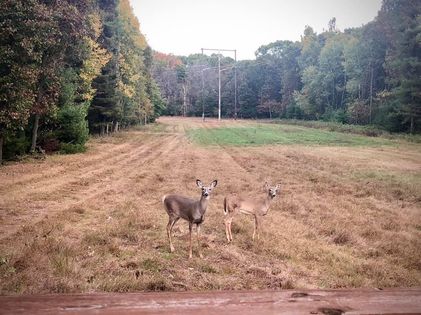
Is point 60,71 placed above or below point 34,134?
above

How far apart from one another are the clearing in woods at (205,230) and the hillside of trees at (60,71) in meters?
3.18

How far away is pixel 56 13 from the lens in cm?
2072

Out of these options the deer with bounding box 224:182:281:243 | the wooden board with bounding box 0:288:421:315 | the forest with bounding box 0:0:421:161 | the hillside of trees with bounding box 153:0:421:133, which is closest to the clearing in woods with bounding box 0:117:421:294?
the deer with bounding box 224:182:281:243

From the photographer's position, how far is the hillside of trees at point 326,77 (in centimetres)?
2991

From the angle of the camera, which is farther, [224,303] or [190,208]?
[190,208]

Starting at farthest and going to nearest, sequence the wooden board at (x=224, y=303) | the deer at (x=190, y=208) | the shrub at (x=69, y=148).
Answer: the shrub at (x=69, y=148) → the deer at (x=190, y=208) → the wooden board at (x=224, y=303)

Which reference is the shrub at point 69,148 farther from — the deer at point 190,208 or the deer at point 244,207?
the deer at point 190,208

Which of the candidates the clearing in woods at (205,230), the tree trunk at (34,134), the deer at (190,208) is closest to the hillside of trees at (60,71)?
Result: the tree trunk at (34,134)

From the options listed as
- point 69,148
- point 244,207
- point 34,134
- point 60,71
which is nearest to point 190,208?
point 244,207

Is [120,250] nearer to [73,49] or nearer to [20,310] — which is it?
[20,310]

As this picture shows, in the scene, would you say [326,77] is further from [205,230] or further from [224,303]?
[224,303]

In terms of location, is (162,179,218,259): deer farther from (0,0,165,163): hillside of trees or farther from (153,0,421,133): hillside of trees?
(153,0,421,133): hillside of trees

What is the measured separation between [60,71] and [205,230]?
17.9 metres

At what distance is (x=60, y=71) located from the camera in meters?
23.6
